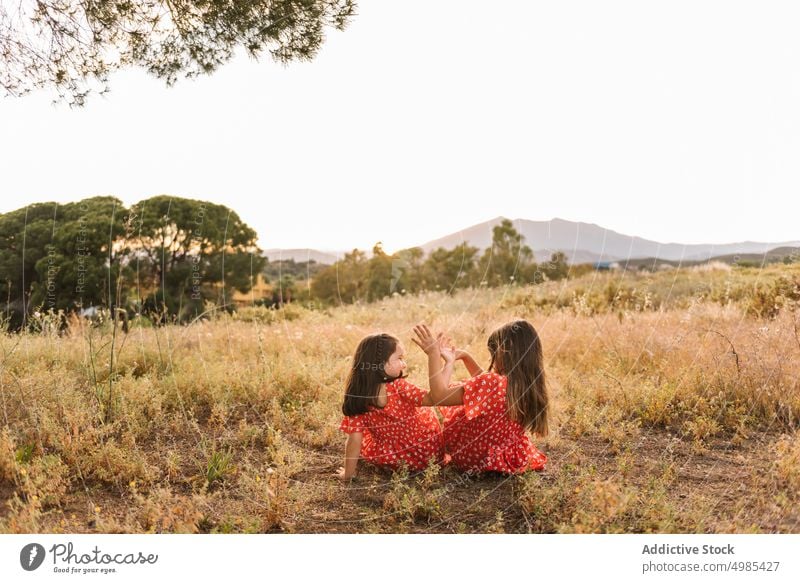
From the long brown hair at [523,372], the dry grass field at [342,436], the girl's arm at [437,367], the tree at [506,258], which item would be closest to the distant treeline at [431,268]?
the tree at [506,258]

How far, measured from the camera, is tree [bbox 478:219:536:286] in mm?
3914

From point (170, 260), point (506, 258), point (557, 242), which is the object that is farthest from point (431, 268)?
point (170, 260)

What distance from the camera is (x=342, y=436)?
368 cm

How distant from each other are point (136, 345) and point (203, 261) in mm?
829

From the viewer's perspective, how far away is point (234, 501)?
116 inches

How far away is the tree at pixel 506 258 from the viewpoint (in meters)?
3.91

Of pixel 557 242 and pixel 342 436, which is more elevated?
pixel 557 242

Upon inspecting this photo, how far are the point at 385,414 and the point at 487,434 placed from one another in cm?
49

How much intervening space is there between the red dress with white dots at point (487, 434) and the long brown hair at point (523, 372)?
0.04m

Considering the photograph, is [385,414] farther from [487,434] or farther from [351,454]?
[487,434]
